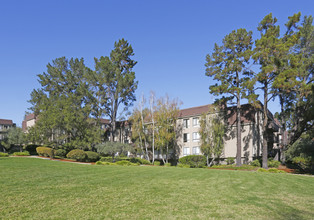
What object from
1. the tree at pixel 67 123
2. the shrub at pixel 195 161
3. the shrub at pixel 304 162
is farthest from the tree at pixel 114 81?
the shrub at pixel 304 162

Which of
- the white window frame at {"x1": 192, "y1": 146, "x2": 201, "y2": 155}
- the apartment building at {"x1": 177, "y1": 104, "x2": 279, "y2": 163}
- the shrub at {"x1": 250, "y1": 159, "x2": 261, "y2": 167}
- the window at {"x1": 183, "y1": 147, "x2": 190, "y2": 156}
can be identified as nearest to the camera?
the shrub at {"x1": 250, "y1": 159, "x2": 261, "y2": 167}

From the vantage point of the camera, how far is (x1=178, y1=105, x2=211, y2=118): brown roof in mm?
35044

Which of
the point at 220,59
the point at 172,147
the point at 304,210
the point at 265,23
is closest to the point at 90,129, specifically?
Result: the point at 172,147

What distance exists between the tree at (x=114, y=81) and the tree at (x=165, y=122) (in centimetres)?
644

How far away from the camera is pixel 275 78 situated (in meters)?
24.0

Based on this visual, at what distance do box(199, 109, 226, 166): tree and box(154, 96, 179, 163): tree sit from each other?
5064 millimetres

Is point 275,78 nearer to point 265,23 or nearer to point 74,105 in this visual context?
point 265,23

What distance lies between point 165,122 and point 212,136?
7579mm

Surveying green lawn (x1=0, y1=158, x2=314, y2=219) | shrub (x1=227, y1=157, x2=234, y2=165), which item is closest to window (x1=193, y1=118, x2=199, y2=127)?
shrub (x1=227, y1=157, x2=234, y2=165)

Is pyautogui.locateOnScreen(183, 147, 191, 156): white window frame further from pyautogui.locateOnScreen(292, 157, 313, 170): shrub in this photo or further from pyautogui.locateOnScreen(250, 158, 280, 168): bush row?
pyautogui.locateOnScreen(292, 157, 313, 170): shrub

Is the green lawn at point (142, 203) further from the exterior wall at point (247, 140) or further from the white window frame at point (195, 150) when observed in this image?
the white window frame at point (195, 150)

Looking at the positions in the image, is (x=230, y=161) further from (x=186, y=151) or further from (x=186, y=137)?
(x=186, y=137)

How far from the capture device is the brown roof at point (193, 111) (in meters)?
35.0

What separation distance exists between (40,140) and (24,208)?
104ft
